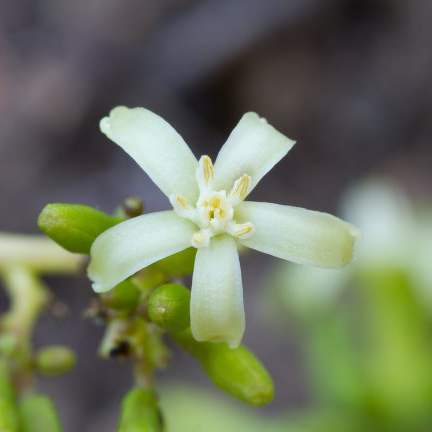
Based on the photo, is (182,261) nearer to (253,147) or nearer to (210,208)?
(210,208)

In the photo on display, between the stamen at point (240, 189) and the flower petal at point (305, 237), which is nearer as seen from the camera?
the flower petal at point (305, 237)

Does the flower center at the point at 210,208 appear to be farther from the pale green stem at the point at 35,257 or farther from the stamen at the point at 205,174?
the pale green stem at the point at 35,257

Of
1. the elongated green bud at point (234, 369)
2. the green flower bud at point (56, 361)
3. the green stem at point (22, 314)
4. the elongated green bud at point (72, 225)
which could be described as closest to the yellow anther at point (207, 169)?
the elongated green bud at point (72, 225)

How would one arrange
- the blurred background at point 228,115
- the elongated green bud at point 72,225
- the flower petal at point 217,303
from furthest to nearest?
the blurred background at point 228,115, the elongated green bud at point 72,225, the flower petal at point 217,303

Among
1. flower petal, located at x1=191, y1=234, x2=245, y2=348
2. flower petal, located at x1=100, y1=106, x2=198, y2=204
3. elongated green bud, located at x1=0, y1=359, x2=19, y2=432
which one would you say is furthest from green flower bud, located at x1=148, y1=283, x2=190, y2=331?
elongated green bud, located at x1=0, y1=359, x2=19, y2=432

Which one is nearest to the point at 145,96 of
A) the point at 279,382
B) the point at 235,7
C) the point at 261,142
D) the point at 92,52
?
the point at 92,52

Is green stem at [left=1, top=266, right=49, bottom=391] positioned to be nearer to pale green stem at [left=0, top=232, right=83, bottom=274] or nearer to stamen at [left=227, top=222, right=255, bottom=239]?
pale green stem at [left=0, top=232, right=83, bottom=274]

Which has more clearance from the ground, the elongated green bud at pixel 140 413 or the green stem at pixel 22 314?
the green stem at pixel 22 314
